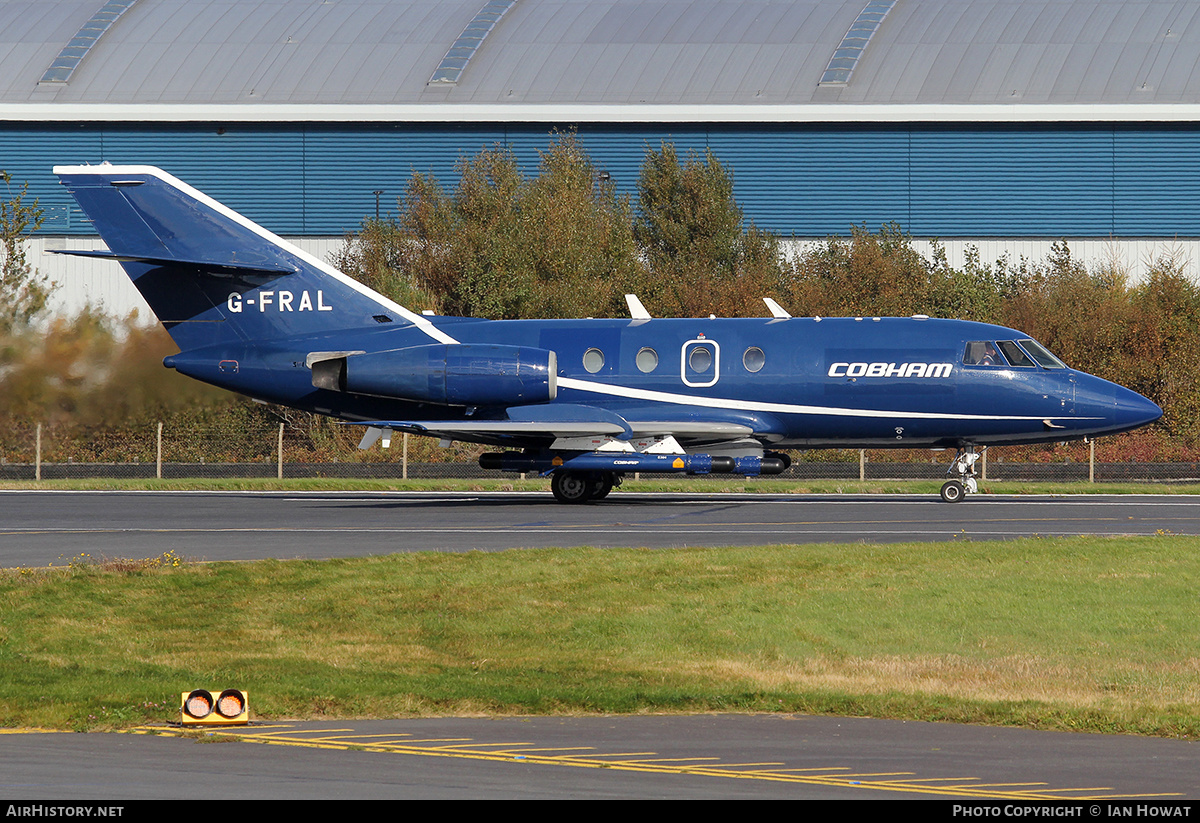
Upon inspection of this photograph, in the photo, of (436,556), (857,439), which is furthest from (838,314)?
(436,556)

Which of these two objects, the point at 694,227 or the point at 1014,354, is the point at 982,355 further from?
the point at 694,227

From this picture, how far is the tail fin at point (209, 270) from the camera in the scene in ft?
104

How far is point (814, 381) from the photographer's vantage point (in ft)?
102

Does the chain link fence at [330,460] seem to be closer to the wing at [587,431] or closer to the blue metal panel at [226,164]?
the wing at [587,431]

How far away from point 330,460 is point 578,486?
613 inches

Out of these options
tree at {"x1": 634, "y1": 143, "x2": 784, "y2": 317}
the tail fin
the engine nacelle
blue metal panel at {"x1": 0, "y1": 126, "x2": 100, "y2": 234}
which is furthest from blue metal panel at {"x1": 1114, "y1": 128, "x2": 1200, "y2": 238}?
blue metal panel at {"x1": 0, "y1": 126, "x2": 100, "y2": 234}

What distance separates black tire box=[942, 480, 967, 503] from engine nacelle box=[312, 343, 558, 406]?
341 inches

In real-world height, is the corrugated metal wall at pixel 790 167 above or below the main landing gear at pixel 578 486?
above

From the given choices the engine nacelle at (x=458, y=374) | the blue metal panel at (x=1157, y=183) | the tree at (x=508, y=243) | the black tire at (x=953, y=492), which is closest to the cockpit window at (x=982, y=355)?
the black tire at (x=953, y=492)

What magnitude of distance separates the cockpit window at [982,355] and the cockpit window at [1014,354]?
0.53 feet

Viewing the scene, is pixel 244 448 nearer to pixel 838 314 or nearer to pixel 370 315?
pixel 370 315

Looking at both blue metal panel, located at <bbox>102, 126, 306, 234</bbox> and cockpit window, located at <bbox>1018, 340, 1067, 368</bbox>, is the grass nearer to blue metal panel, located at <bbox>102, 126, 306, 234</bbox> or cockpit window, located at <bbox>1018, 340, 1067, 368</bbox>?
cockpit window, located at <bbox>1018, 340, 1067, 368</bbox>

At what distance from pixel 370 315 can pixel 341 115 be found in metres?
31.2

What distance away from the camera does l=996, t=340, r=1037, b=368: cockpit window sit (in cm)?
3106
